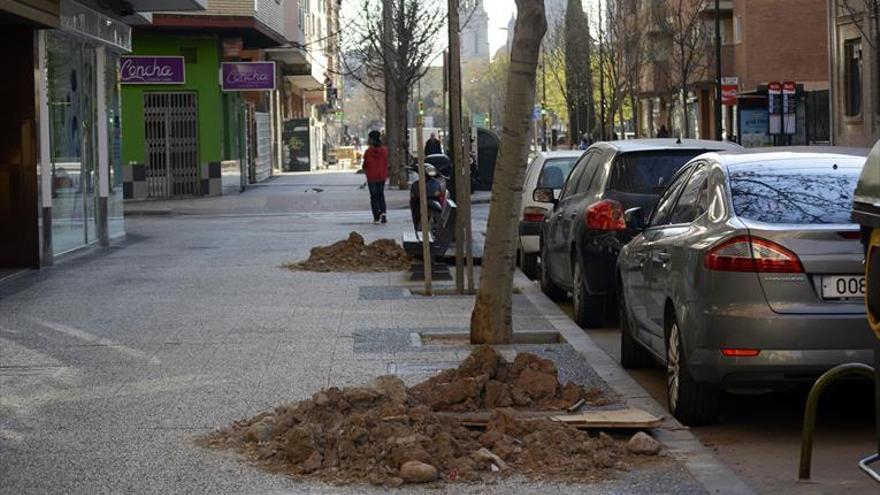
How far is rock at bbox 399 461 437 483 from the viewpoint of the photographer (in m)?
7.12

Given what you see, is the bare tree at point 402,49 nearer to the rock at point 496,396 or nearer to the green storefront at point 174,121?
the green storefront at point 174,121

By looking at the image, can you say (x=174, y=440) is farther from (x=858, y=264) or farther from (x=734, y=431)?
(x=858, y=264)

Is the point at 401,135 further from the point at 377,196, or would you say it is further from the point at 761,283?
the point at 761,283

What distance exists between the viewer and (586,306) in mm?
13102

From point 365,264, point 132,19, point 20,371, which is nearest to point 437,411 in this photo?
point 20,371

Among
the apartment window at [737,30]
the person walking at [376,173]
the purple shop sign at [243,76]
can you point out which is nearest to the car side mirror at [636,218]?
the person walking at [376,173]

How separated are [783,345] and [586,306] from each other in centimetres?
521

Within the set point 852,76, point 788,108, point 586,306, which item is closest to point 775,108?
point 788,108

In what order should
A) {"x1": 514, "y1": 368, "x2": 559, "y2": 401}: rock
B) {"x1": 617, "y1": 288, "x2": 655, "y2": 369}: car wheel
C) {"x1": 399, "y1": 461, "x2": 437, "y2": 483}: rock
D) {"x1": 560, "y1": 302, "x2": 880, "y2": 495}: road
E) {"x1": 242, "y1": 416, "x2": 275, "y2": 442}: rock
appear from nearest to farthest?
1. {"x1": 399, "y1": 461, "x2": 437, "y2": 483}: rock
2. {"x1": 560, "y1": 302, "x2": 880, "y2": 495}: road
3. {"x1": 242, "y1": 416, "x2": 275, "y2": 442}: rock
4. {"x1": 514, "y1": 368, "x2": 559, "y2": 401}: rock
5. {"x1": 617, "y1": 288, "x2": 655, "y2": 369}: car wheel

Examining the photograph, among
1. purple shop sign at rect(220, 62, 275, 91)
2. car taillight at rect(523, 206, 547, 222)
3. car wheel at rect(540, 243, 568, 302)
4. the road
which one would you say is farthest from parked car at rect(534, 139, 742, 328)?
purple shop sign at rect(220, 62, 275, 91)

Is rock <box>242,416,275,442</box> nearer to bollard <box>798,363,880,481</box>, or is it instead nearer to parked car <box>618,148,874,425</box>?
parked car <box>618,148,874,425</box>

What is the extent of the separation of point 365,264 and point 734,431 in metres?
10.4

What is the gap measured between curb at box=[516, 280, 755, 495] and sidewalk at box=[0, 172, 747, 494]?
0.06 ft

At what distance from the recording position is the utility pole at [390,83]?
1788 inches
